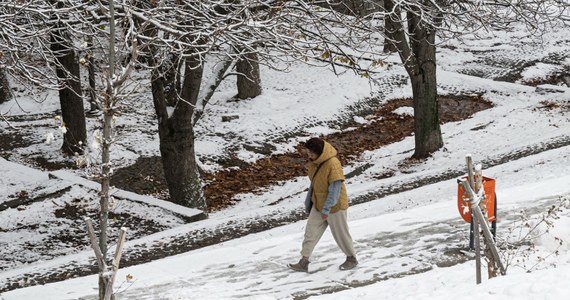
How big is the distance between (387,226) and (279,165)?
8356 mm

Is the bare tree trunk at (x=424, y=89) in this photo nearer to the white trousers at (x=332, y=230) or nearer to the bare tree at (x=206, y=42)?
the bare tree at (x=206, y=42)

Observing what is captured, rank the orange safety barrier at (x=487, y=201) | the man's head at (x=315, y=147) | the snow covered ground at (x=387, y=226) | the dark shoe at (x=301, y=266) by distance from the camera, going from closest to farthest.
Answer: the snow covered ground at (x=387, y=226) < the orange safety barrier at (x=487, y=201) < the man's head at (x=315, y=147) < the dark shoe at (x=301, y=266)

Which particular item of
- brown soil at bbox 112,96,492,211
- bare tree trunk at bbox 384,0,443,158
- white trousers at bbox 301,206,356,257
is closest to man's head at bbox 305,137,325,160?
white trousers at bbox 301,206,356,257

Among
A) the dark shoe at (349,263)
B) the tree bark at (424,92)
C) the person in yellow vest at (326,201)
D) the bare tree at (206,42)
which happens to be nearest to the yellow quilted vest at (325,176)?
the person in yellow vest at (326,201)

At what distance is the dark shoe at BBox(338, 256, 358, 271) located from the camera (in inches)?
332

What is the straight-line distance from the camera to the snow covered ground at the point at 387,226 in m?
7.56

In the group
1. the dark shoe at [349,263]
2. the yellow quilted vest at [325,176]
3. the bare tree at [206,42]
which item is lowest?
the dark shoe at [349,263]

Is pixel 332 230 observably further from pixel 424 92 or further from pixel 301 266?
pixel 424 92

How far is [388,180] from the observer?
15.1 meters

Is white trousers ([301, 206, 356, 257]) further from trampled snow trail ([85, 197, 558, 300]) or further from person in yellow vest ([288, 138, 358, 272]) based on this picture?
trampled snow trail ([85, 197, 558, 300])

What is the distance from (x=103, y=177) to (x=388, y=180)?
10.4 m

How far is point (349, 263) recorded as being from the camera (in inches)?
333

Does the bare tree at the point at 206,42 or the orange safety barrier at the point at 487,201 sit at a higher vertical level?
the bare tree at the point at 206,42

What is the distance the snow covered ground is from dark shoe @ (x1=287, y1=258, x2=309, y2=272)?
96 millimetres
